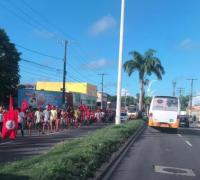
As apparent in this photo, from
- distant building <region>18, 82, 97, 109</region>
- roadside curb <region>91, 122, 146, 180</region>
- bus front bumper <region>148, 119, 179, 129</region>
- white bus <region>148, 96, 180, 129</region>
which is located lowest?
roadside curb <region>91, 122, 146, 180</region>

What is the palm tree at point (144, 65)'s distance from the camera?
68938 mm

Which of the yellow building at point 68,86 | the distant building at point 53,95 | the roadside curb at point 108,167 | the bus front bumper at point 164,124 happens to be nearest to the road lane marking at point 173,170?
the roadside curb at point 108,167

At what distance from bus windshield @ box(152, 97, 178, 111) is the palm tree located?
1215 inches

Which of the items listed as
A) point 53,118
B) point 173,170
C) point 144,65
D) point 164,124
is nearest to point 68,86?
point 144,65

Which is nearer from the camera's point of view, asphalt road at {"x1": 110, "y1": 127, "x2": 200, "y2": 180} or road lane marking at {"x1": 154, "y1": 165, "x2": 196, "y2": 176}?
asphalt road at {"x1": 110, "y1": 127, "x2": 200, "y2": 180}

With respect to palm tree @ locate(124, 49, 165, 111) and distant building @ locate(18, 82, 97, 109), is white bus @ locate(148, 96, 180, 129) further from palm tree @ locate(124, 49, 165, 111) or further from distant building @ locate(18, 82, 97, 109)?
palm tree @ locate(124, 49, 165, 111)

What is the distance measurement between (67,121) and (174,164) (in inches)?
1000

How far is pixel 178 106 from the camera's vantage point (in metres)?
37.2

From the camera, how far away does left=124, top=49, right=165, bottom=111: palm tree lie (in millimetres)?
68938

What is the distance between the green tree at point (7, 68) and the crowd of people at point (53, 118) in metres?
8.64

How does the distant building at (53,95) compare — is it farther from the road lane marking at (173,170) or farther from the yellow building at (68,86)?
the road lane marking at (173,170)

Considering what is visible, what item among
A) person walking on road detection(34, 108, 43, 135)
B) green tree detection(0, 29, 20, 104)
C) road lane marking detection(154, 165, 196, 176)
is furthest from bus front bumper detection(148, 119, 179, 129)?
road lane marking detection(154, 165, 196, 176)

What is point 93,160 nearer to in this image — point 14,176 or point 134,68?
point 14,176

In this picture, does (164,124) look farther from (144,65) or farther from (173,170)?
(144,65)
